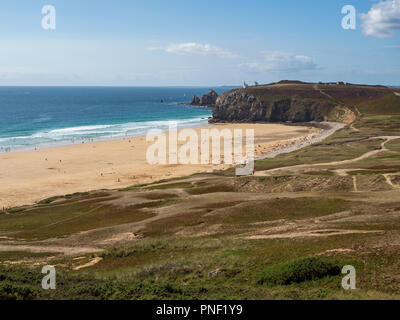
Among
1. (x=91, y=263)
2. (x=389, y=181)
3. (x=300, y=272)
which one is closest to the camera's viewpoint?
(x=300, y=272)

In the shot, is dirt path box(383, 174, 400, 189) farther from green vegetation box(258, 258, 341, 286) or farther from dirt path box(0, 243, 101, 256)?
dirt path box(0, 243, 101, 256)

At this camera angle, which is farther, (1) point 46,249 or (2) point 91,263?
(1) point 46,249

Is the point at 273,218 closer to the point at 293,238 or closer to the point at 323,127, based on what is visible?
the point at 293,238

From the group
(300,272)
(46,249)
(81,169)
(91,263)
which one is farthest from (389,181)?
(81,169)

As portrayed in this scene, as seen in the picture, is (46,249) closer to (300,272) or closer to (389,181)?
(300,272)

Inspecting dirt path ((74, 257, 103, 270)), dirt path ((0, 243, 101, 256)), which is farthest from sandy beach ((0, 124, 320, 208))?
dirt path ((74, 257, 103, 270))

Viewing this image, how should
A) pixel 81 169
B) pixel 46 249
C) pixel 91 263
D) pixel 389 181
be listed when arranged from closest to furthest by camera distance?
pixel 91 263, pixel 46 249, pixel 389 181, pixel 81 169

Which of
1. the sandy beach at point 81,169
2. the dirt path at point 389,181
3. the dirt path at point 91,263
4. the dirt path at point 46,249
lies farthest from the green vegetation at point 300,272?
the sandy beach at point 81,169

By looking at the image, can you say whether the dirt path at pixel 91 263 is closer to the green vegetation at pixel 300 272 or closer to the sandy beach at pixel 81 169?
the green vegetation at pixel 300 272
